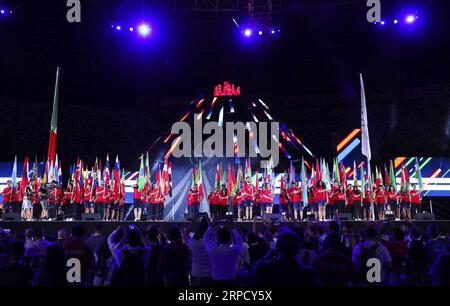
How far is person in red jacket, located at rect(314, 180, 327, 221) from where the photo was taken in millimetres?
19562

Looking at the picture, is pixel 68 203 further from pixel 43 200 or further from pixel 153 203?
pixel 153 203

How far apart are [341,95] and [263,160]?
17.7 feet

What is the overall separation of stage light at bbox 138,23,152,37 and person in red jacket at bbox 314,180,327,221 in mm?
8843

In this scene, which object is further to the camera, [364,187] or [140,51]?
[140,51]

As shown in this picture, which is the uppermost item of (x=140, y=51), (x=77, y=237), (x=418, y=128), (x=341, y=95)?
(x=140, y=51)

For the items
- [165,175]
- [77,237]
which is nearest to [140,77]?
[165,175]

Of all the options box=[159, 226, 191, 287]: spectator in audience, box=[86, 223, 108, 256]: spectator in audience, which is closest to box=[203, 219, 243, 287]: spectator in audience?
box=[159, 226, 191, 287]: spectator in audience

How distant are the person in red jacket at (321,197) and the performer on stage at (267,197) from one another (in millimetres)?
1784

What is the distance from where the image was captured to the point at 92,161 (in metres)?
23.8

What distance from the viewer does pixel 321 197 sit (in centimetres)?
1958

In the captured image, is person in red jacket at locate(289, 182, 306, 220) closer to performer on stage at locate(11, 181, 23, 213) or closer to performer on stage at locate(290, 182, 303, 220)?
performer on stage at locate(290, 182, 303, 220)
